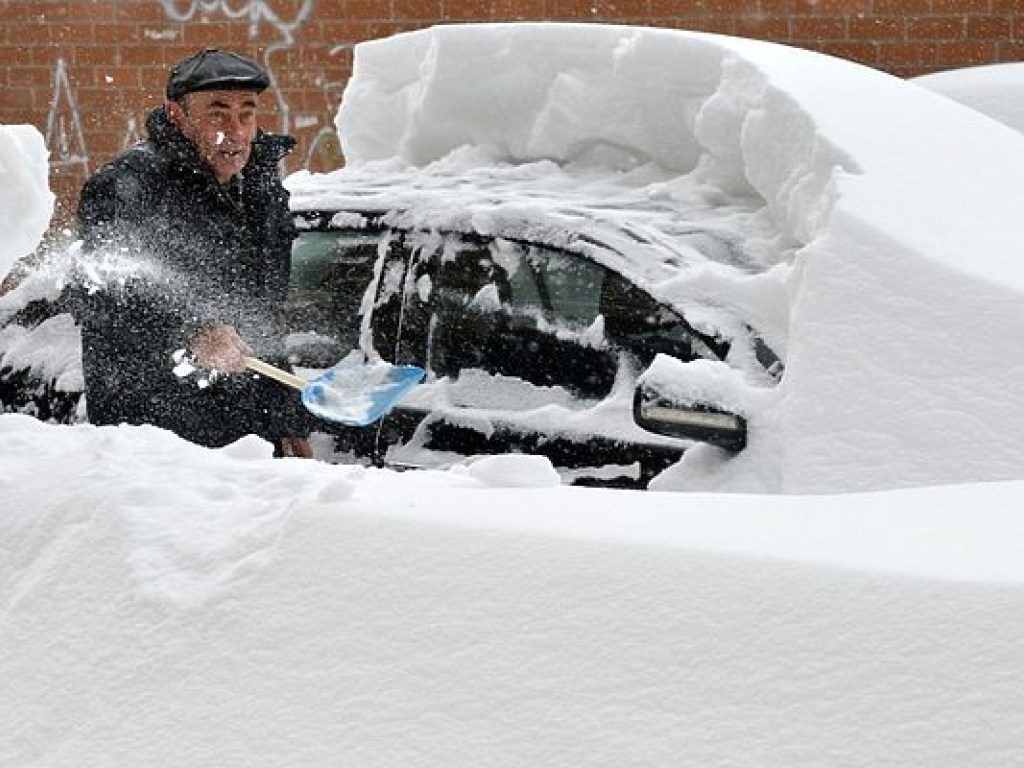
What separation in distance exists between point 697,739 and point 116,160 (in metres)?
3.25

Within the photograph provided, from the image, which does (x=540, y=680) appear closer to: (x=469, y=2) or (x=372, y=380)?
(x=372, y=380)

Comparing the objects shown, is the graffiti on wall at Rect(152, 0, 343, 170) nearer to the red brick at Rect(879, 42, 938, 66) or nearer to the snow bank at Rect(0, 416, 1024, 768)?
the red brick at Rect(879, 42, 938, 66)

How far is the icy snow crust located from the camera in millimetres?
3736

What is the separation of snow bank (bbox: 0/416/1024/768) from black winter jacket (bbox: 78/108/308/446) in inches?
89.6

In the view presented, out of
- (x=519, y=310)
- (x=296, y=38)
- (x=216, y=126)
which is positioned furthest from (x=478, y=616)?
(x=296, y=38)

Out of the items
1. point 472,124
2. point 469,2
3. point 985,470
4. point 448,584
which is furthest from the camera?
point 469,2

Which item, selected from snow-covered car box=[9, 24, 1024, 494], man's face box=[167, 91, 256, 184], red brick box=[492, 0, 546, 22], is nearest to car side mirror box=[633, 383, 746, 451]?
snow-covered car box=[9, 24, 1024, 494]

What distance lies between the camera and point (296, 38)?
11.8 m

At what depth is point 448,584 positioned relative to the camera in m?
2.18

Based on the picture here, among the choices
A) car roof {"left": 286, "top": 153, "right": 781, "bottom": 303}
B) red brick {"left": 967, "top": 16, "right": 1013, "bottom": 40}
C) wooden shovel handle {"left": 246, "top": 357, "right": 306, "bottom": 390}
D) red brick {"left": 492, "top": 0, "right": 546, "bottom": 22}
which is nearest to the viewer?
car roof {"left": 286, "top": 153, "right": 781, "bottom": 303}

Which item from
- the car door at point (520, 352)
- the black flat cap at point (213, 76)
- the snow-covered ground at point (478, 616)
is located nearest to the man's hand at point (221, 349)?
the car door at point (520, 352)

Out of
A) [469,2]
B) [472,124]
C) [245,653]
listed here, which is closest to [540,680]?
[245,653]

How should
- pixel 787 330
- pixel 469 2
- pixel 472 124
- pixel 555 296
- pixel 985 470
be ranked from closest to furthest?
pixel 985 470 → pixel 787 330 → pixel 555 296 → pixel 472 124 → pixel 469 2

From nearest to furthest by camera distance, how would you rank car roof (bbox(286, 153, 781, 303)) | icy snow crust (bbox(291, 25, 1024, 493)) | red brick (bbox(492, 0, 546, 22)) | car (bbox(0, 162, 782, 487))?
1. icy snow crust (bbox(291, 25, 1024, 493))
2. car (bbox(0, 162, 782, 487))
3. car roof (bbox(286, 153, 781, 303))
4. red brick (bbox(492, 0, 546, 22))
